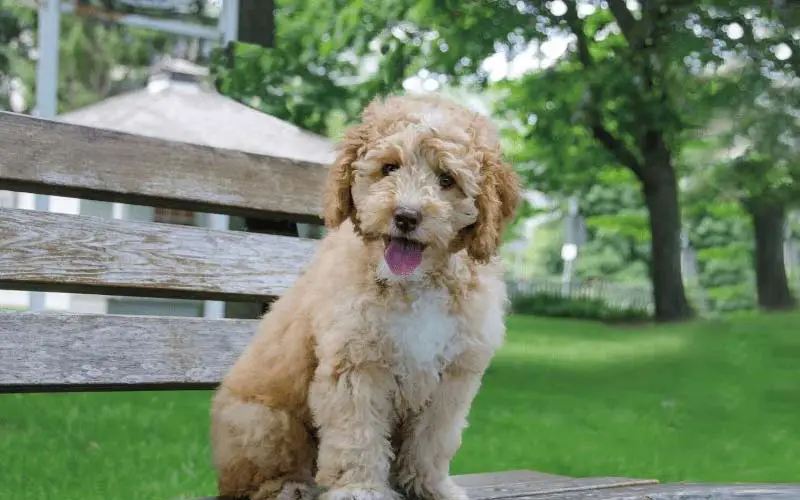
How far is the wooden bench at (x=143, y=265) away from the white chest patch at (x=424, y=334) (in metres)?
0.49

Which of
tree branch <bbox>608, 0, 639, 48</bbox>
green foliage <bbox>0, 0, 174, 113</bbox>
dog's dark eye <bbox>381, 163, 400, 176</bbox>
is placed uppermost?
Answer: green foliage <bbox>0, 0, 174, 113</bbox>

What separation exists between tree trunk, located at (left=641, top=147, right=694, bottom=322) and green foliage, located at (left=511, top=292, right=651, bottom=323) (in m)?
3.60

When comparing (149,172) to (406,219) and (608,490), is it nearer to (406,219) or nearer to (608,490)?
(406,219)

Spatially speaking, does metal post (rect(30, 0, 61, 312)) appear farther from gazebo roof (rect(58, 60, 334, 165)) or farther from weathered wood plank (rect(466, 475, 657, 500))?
weathered wood plank (rect(466, 475, 657, 500))

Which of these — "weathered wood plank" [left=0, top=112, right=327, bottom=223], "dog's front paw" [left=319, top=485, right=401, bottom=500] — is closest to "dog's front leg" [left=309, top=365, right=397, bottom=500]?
"dog's front paw" [left=319, top=485, right=401, bottom=500]

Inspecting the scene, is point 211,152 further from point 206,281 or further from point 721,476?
point 721,476

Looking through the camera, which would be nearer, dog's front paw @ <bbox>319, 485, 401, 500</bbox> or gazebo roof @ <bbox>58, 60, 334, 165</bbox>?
dog's front paw @ <bbox>319, 485, 401, 500</bbox>

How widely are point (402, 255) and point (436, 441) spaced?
1.97ft

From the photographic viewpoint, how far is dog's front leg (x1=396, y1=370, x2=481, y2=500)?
8.73 ft

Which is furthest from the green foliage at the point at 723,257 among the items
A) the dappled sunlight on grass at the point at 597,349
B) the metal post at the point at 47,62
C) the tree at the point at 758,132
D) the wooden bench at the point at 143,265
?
the wooden bench at the point at 143,265

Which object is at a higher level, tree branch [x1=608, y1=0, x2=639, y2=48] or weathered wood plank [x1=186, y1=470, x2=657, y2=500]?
tree branch [x1=608, y1=0, x2=639, y2=48]

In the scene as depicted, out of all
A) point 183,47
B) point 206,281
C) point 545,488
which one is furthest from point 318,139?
point 183,47

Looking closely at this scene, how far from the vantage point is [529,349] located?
44.3 ft

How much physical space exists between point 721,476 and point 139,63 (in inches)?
1075
